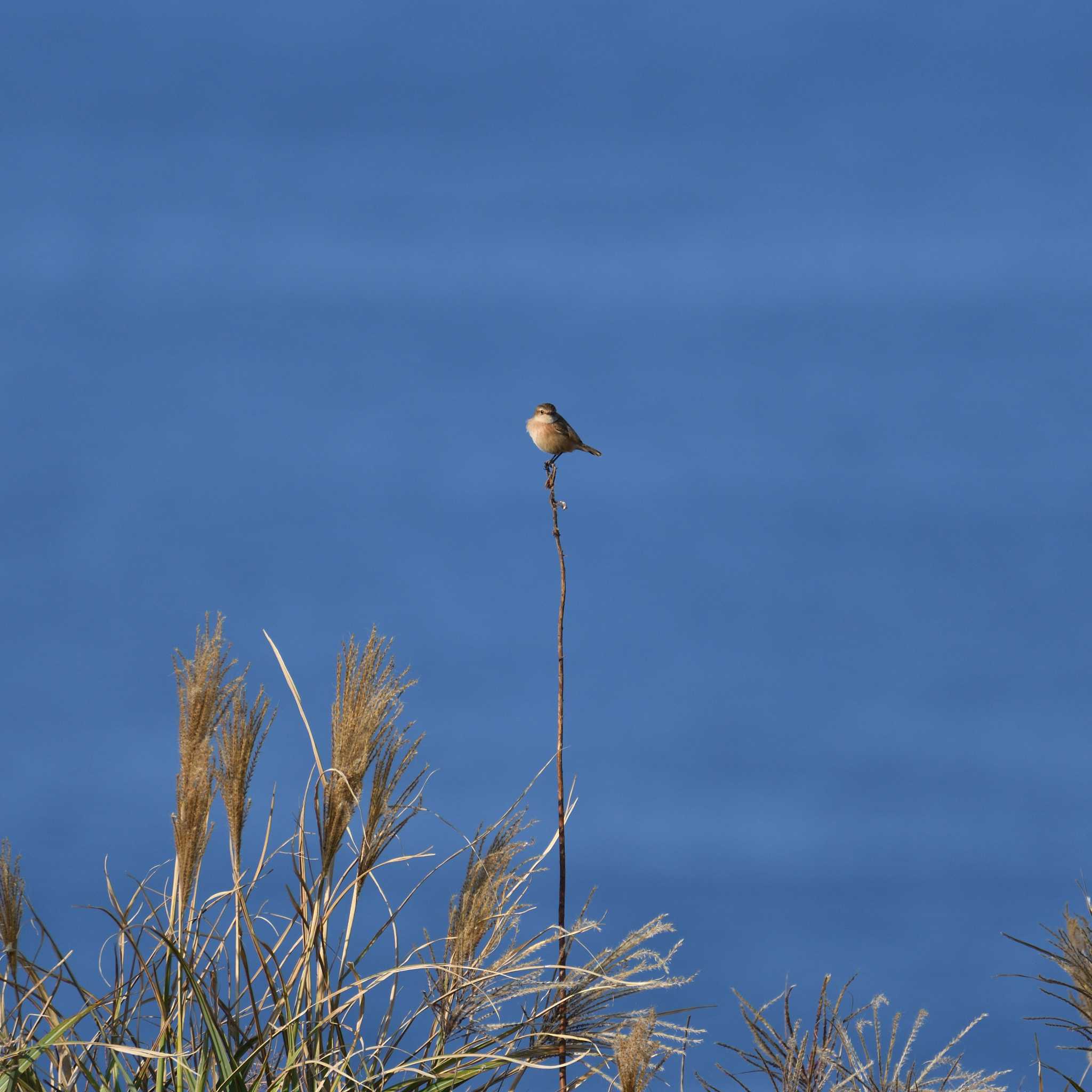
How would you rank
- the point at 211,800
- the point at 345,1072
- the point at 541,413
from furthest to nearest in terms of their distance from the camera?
1. the point at 541,413
2. the point at 211,800
3. the point at 345,1072

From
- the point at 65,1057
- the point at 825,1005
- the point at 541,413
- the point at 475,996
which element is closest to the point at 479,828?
the point at 475,996

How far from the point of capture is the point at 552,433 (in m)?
6.66

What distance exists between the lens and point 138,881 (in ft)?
11.7

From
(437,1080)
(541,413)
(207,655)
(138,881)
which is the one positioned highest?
(541,413)

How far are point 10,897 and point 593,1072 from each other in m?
1.60

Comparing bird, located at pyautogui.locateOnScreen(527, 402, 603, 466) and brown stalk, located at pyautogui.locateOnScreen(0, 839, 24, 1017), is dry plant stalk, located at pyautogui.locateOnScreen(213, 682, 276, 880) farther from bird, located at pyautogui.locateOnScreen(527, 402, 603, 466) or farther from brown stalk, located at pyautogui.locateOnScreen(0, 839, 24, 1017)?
bird, located at pyautogui.locateOnScreen(527, 402, 603, 466)

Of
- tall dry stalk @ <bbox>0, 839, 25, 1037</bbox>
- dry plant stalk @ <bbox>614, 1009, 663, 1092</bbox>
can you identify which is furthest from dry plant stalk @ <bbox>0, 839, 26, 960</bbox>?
dry plant stalk @ <bbox>614, 1009, 663, 1092</bbox>

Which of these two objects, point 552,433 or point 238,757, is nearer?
point 238,757

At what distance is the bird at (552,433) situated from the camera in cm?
666

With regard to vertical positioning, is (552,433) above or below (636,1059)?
above

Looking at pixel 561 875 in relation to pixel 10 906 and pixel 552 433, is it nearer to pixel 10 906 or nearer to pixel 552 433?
pixel 10 906

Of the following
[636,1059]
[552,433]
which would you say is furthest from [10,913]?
[552,433]

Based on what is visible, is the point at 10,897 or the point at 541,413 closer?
the point at 10,897

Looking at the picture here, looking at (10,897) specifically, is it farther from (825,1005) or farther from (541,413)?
(541,413)
